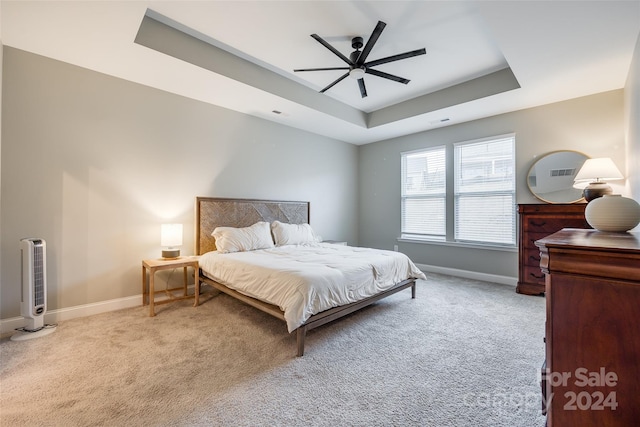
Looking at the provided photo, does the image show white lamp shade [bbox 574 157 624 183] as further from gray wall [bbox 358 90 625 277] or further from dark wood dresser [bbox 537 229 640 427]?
dark wood dresser [bbox 537 229 640 427]

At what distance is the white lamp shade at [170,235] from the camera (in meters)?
3.21

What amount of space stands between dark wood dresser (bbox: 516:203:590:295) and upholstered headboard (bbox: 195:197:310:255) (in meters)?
3.41

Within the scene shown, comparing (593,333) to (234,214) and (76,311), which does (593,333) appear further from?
(76,311)

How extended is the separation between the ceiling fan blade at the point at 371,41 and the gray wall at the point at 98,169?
2286 millimetres

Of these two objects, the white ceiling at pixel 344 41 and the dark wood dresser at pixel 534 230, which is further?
the dark wood dresser at pixel 534 230

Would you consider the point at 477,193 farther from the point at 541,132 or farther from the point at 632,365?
the point at 632,365

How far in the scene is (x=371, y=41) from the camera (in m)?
2.40

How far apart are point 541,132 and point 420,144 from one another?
71.1 inches

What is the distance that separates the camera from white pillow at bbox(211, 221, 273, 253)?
357 cm

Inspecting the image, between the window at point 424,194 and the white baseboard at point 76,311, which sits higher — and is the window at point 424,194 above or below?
above

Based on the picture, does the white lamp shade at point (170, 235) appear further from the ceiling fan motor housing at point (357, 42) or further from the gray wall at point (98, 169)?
the ceiling fan motor housing at point (357, 42)

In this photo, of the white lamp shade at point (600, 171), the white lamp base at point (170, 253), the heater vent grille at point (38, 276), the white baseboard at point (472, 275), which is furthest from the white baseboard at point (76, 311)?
the white lamp shade at point (600, 171)

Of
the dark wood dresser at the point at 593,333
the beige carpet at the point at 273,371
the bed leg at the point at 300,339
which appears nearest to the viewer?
the dark wood dresser at the point at 593,333

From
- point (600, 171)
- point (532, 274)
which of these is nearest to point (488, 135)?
point (600, 171)
